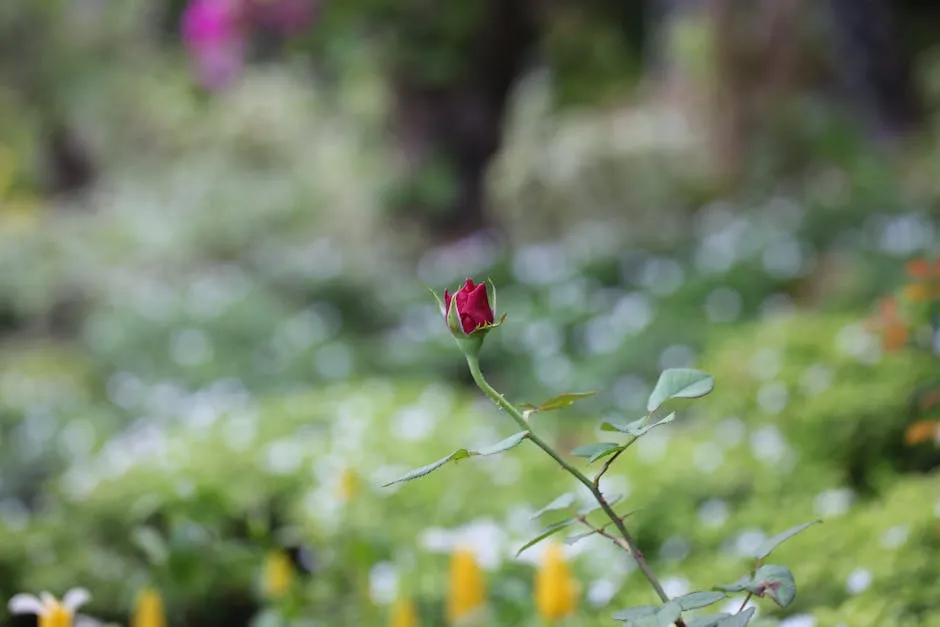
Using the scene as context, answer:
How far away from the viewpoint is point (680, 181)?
5230 millimetres

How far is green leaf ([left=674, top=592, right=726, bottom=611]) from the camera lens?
75 cm

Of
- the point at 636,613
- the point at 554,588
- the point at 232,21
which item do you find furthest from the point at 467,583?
the point at 232,21

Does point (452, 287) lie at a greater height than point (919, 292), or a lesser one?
lesser

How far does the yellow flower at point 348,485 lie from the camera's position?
4.91 feet

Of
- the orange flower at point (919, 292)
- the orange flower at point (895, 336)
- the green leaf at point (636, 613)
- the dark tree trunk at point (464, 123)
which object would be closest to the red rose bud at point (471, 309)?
the green leaf at point (636, 613)

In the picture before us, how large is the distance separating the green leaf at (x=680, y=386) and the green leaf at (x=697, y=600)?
15 cm

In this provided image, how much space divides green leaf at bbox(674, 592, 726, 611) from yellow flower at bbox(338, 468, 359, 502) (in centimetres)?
82

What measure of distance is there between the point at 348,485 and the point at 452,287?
3.17 meters

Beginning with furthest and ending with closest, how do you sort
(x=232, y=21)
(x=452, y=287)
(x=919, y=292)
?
(x=452, y=287) < (x=232, y=21) < (x=919, y=292)

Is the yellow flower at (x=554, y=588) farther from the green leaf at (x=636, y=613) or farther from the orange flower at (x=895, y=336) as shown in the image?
the orange flower at (x=895, y=336)

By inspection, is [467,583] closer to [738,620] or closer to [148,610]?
[148,610]

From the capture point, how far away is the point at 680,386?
0.78 meters

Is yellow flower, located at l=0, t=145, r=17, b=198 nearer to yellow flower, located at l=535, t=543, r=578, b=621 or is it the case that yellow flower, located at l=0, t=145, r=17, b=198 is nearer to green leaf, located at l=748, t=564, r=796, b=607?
yellow flower, located at l=535, t=543, r=578, b=621

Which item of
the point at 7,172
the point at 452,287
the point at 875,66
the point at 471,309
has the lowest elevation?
the point at 7,172
